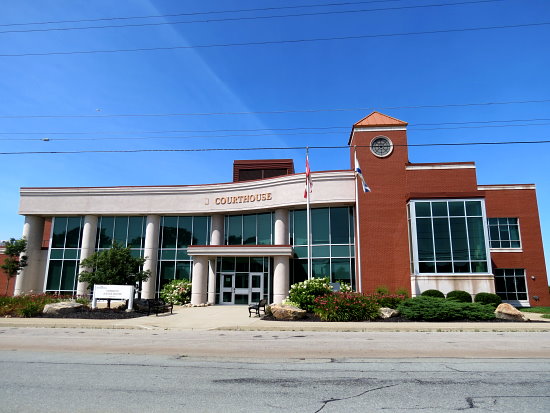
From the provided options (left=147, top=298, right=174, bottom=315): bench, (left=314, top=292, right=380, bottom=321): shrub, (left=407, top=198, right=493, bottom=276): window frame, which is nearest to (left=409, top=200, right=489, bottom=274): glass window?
(left=407, top=198, right=493, bottom=276): window frame

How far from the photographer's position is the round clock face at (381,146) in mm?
27750

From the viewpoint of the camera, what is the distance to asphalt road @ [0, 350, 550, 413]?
5.55 meters

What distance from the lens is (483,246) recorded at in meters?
24.7

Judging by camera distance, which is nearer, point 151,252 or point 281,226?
point 281,226

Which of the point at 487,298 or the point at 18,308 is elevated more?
the point at 487,298

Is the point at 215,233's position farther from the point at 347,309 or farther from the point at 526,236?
the point at 526,236

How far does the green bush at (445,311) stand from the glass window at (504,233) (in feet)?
45.8

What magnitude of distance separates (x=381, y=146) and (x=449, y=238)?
773cm

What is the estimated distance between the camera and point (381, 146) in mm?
27969

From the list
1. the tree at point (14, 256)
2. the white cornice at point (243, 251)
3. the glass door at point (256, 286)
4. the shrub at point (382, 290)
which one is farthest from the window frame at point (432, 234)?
the tree at point (14, 256)

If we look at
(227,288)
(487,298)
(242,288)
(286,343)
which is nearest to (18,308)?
(227,288)

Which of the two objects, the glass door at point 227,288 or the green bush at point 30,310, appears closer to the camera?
the green bush at point 30,310

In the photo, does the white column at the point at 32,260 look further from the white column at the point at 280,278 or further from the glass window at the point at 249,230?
the white column at the point at 280,278

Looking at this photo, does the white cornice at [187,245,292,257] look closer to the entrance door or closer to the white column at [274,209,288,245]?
the white column at [274,209,288,245]
